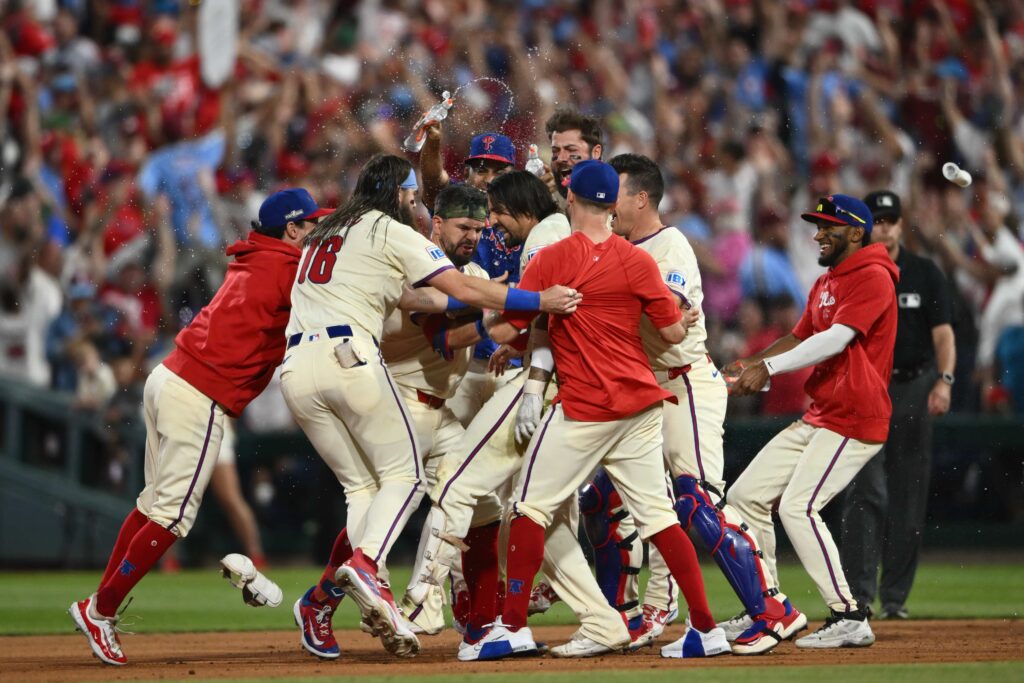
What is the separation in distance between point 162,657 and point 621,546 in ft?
8.09

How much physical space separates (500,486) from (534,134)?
534 centimetres

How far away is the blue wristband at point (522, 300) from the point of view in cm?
685

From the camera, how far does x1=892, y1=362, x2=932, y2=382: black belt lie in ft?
32.3

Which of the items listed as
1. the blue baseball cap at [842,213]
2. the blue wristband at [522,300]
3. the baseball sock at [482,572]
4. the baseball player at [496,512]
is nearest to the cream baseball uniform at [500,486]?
the baseball player at [496,512]

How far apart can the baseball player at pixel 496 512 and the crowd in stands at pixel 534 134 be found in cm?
438

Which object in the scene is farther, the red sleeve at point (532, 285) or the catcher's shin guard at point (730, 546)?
the catcher's shin guard at point (730, 546)

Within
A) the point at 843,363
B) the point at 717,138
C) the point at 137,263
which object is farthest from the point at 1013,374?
the point at 137,263

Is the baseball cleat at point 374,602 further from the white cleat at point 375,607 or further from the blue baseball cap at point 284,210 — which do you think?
the blue baseball cap at point 284,210

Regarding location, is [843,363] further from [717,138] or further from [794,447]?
[717,138]

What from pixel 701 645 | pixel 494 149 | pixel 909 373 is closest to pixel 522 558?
pixel 701 645

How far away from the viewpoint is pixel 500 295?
696cm

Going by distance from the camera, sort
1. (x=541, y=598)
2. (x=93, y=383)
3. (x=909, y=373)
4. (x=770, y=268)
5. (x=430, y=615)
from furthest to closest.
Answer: (x=93, y=383) → (x=770, y=268) → (x=909, y=373) → (x=541, y=598) → (x=430, y=615)

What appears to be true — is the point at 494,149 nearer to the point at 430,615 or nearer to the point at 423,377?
the point at 423,377

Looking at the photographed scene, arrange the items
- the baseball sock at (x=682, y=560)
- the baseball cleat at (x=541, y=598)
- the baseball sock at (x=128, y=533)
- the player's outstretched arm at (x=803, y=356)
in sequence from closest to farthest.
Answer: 1. the baseball sock at (x=682, y=560)
2. the baseball sock at (x=128, y=533)
3. the player's outstretched arm at (x=803, y=356)
4. the baseball cleat at (x=541, y=598)
